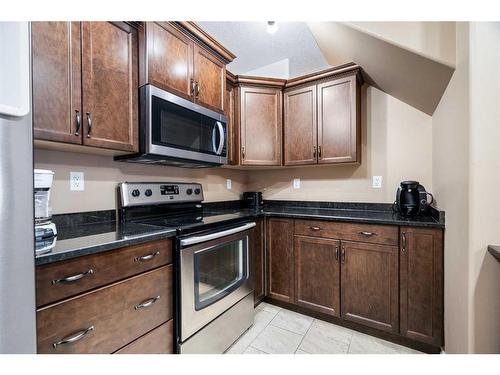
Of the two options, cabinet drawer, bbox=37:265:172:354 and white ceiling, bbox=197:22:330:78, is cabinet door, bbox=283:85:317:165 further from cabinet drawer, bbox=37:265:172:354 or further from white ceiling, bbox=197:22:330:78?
cabinet drawer, bbox=37:265:172:354

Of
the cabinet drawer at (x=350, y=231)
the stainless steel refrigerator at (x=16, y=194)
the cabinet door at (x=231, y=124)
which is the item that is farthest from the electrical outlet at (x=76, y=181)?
the cabinet drawer at (x=350, y=231)

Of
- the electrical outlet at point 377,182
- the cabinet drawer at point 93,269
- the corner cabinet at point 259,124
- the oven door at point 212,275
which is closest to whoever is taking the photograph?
the cabinet drawer at point 93,269

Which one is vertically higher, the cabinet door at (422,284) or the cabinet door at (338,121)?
the cabinet door at (338,121)

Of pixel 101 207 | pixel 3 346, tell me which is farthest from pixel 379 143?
pixel 3 346

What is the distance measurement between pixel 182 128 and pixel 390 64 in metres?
1.58

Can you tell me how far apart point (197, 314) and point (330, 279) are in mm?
1127

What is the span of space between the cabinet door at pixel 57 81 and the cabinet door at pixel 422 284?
2.16 metres

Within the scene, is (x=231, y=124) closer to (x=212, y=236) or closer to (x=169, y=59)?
(x=169, y=59)

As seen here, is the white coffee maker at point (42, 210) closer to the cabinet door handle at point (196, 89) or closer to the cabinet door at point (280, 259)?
the cabinet door handle at point (196, 89)

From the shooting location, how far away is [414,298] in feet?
5.24

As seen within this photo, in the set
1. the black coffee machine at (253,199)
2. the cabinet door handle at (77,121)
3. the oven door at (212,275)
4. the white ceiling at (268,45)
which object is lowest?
the oven door at (212,275)

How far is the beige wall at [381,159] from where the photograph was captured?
206 cm

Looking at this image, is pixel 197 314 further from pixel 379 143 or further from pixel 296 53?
pixel 296 53

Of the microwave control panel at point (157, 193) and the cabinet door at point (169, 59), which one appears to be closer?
the cabinet door at point (169, 59)
